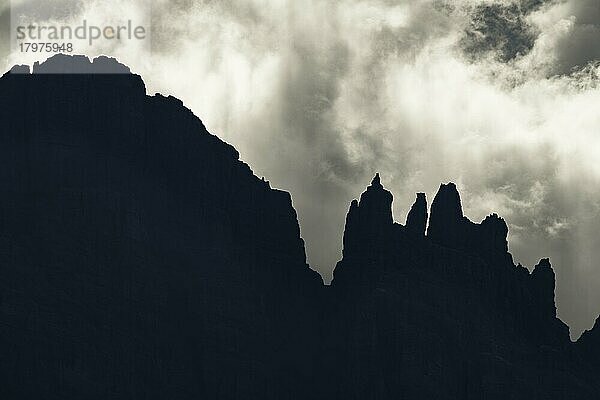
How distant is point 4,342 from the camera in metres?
200

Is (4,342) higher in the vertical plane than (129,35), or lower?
lower

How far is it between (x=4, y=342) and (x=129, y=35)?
2413 inches

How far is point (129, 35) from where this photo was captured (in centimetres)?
19950

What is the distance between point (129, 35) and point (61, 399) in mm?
68461

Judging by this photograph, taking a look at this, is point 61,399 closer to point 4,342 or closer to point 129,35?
Result: point 4,342

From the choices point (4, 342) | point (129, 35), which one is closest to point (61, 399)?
point (4, 342)

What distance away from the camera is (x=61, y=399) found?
655 feet

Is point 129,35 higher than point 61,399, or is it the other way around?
point 129,35

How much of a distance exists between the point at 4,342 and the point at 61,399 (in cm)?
1491
